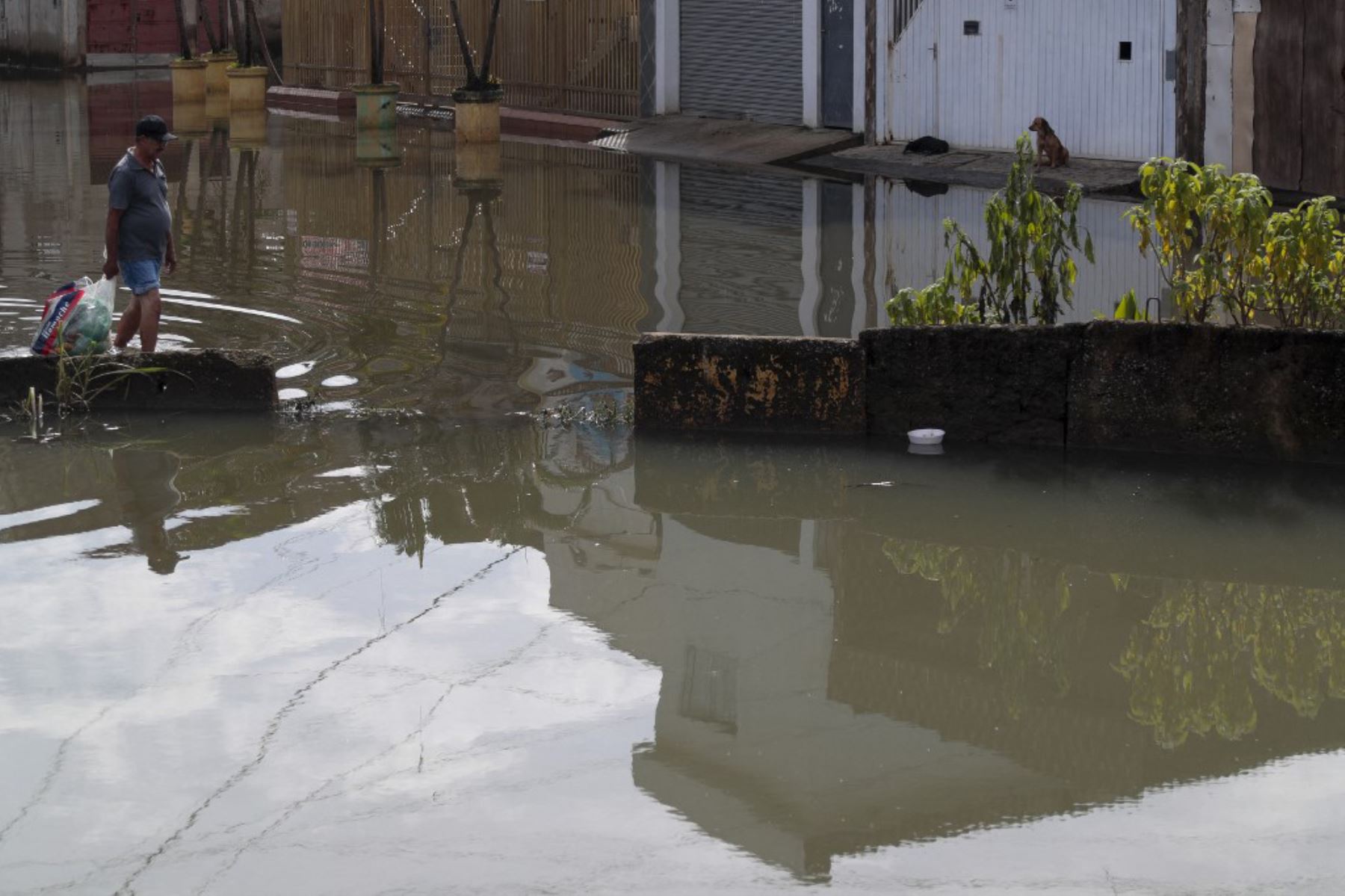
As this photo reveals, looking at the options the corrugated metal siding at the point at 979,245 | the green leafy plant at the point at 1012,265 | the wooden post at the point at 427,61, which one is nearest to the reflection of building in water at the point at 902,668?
the green leafy plant at the point at 1012,265

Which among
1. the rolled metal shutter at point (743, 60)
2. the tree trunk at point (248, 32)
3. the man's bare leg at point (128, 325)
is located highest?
the tree trunk at point (248, 32)

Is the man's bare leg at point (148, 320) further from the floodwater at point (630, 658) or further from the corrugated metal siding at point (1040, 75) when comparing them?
the corrugated metal siding at point (1040, 75)

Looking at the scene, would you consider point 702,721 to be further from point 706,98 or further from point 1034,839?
point 706,98

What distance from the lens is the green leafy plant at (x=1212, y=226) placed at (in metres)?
8.07

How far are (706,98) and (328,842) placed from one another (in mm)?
21760

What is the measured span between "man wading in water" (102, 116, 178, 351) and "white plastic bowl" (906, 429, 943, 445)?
172 inches

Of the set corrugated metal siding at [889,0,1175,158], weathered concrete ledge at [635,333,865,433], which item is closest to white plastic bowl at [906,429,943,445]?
weathered concrete ledge at [635,333,865,433]

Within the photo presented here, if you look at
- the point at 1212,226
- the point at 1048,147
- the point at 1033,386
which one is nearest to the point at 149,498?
the point at 1033,386

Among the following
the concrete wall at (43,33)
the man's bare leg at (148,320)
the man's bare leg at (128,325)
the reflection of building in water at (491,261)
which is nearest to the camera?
the man's bare leg at (148,320)

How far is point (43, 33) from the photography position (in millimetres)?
42062

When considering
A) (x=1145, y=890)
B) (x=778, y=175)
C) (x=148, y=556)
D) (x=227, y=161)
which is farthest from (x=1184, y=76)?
(x=1145, y=890)

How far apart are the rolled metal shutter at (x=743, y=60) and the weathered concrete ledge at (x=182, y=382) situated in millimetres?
15550

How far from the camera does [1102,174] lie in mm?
18812

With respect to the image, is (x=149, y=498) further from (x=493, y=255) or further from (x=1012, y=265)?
(x=493, y=255)
